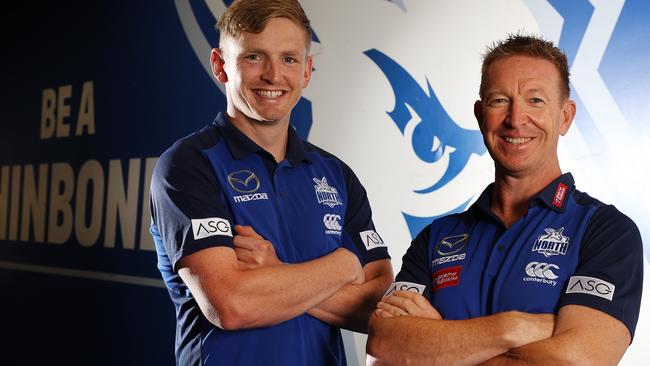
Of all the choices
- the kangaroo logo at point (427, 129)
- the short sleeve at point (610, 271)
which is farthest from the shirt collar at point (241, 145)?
the kangaroo logo at point (427, 129)

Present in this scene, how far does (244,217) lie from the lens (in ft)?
5.67

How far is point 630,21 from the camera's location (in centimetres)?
228

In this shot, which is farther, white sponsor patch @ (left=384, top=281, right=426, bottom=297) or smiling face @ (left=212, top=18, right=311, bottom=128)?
smiling face @ (left=212, top=18, right=311, bottom=128)

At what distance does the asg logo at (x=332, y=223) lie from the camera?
1.82 m

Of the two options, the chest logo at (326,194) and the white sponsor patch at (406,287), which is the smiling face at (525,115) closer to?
the white sponsor patch at (406,287)

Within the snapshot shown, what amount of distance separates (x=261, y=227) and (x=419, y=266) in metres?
0.37

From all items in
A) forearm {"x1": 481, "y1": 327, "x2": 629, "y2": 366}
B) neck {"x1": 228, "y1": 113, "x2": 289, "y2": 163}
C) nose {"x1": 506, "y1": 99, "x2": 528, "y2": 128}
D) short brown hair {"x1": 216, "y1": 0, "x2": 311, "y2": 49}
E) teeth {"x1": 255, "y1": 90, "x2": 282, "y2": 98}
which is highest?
short brown hair {"x1": 216, "y1": 0, "x2": 311, "y2": 49}

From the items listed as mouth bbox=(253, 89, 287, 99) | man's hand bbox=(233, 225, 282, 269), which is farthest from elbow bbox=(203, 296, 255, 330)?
mouth bbox=(253, 89, 287, 99)

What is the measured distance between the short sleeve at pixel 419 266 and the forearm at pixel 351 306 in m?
0.11

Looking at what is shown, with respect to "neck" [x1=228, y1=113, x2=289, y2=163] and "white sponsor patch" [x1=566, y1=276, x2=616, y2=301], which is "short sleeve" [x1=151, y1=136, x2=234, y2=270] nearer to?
"neck" [x1=228, y1=113, x2=289, y2=163]

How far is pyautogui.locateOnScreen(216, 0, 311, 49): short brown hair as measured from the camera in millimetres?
1773

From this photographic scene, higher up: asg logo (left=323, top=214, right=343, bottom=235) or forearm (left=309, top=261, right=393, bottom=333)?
asg logo (left=323, top=214, right=343, bottom=235)

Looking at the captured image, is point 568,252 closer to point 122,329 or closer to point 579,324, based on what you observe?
point 579,324

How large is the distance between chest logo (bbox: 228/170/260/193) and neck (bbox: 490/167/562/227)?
550 millimetres
